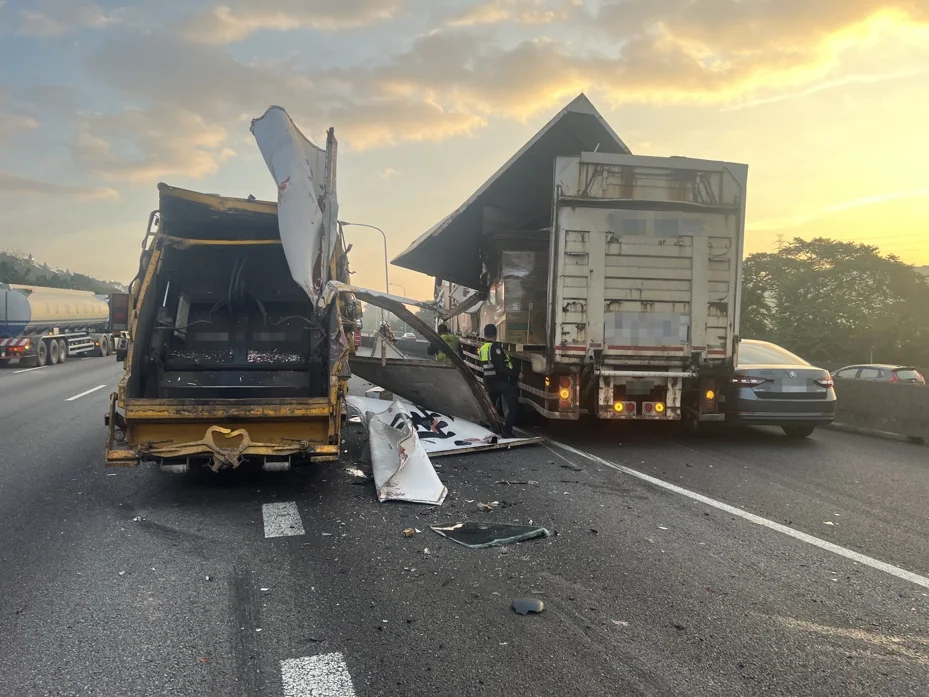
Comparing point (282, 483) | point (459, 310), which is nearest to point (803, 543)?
point (282, 483)

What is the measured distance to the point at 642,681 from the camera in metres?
2.86

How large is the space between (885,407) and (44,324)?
24.5 m

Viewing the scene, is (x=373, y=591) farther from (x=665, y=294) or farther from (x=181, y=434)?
(x=665, y=294)

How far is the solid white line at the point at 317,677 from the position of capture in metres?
2.76

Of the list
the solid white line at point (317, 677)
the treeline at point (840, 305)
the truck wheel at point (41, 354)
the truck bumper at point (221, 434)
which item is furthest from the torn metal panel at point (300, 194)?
the treeline at point (840, 305)

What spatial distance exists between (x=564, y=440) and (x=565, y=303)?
6.29 ft

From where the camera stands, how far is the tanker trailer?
21359 mm

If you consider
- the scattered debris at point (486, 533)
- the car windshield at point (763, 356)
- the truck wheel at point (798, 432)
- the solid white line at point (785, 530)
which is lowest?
the scattered debris at point (486, 533)

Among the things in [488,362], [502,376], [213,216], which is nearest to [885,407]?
[502,376]

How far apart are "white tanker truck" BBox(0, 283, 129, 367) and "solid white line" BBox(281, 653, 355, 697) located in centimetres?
1813

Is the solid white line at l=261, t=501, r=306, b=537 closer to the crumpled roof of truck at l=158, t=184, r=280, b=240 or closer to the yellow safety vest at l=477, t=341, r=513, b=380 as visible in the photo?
the crumpled roof of truck at l=158, t=184, r=280, b=240

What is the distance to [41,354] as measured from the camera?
2255cm

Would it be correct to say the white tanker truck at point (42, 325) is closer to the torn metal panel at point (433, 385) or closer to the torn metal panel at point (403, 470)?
the torn metal panel at point (433, 385)

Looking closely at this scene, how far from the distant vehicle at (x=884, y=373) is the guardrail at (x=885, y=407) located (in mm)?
1954
